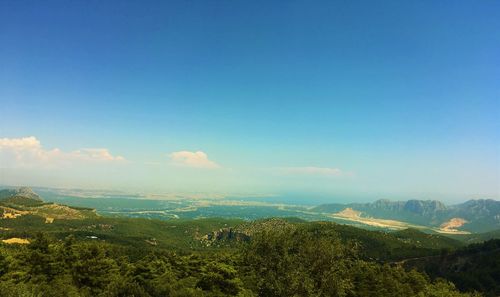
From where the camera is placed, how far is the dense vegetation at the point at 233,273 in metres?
45.8

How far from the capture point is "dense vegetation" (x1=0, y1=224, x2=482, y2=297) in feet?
150

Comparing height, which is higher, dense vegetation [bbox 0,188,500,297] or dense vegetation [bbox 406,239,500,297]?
dense vegetation [bbox 0,188,500,297]

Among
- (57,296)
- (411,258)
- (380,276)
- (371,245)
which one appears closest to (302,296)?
(57,296)

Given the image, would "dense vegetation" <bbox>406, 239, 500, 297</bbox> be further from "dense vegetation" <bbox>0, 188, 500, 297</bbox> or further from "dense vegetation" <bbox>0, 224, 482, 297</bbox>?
"dense vegetation" <bbox>0, 224, 482, 297</bbox>

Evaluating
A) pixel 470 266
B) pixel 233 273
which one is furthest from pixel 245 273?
pixel 470 266

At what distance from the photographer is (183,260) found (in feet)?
314

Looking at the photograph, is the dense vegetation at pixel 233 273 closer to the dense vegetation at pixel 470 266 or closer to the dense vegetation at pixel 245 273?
the dense vegetation at pixel 245 273

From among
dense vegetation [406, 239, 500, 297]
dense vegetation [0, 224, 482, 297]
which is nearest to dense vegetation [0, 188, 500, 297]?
dense vegetation [0, 224, 482, 297]

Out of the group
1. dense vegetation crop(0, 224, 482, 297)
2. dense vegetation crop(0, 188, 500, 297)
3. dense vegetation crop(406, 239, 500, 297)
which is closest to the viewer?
dense vegetation crop(0, 224, 482, 297)

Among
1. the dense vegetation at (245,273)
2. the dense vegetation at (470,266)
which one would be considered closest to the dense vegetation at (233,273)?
the dense vegetation at (245,273)

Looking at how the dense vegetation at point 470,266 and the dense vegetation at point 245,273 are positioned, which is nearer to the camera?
the dense vegetation at point 245,273

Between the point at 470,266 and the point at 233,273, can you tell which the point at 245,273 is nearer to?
the point at 233,273

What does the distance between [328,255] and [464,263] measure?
125 m

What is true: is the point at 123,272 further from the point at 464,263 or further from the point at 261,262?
the point at 464,263
